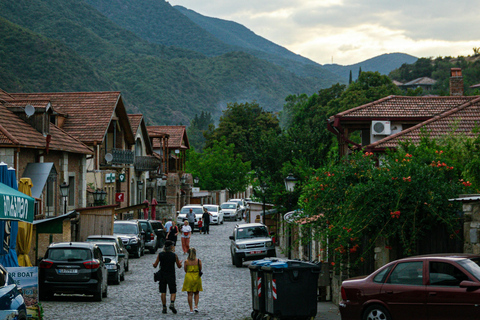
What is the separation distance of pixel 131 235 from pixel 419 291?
76.3 ft

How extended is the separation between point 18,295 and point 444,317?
6.35 m

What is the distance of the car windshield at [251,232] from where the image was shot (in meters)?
30.3

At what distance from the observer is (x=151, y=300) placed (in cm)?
1884

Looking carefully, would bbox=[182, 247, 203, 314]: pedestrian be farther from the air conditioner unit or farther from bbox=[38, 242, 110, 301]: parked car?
the air conditioner unit

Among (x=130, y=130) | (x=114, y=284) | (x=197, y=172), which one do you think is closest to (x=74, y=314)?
(x=114, y=284)

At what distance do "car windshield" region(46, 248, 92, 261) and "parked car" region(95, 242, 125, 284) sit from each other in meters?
3.87

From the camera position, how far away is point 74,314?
1575 centimetres

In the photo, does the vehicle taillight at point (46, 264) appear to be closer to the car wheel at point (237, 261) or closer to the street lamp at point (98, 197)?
the car wheel at point (237, 261)

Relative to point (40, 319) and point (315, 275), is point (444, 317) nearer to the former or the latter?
point (315, 275)

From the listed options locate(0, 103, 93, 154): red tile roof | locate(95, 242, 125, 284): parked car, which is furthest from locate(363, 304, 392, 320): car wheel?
locate(0, 103, 93, 154): red tile roof

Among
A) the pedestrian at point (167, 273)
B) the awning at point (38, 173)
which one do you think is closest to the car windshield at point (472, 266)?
the pedestrian at point (167, 273)

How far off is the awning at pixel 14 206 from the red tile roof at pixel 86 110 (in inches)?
1070

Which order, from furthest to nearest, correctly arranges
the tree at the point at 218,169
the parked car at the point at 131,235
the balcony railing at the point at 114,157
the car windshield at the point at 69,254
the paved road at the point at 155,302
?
1. the tree at the point at 218,169
2. the balcony railing at the point at 114,157
3. the parked car at the point at 131,235
4. the car windshield at the point at 69,254
5. the paved road at the point at 155,302

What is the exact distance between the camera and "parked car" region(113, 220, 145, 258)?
32438 mm
